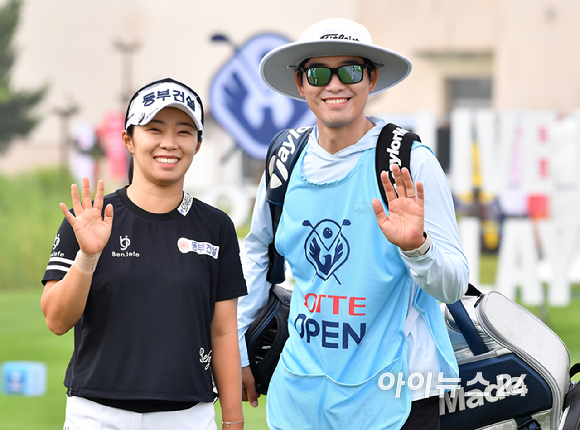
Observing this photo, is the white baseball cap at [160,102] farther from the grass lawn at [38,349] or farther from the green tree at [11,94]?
the green tree at [11,94]

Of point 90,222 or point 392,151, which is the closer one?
point 90,222

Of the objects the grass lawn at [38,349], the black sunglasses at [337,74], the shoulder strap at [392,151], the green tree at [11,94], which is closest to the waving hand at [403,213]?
the shoulder strap at [392,151]

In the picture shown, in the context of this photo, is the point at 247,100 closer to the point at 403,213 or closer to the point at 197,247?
the point at 197,247

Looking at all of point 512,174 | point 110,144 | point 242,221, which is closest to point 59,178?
point 110,144

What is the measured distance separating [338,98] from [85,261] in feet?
3.30

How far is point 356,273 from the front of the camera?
2342mm

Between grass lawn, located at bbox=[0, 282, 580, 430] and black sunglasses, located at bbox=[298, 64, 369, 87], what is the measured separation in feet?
10.8

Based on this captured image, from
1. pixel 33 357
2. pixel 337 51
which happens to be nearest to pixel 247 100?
pixel 33 357

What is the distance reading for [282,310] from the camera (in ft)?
9.04

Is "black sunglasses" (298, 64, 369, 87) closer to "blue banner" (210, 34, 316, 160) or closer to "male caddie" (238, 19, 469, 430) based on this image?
"male caddie" (238, 19, 469, 430)

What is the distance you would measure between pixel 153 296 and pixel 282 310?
2.36ft

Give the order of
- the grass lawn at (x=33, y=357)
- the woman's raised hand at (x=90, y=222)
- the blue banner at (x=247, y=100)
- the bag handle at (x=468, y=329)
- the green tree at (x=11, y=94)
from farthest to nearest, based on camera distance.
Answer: the green tree at (x=11, y=94) < the blue banner at (x=247, y=100) < the grass lawn at (x=33, y=357) < the bag handle at (x=468, y=329) < the woman's raised hand at (x=90, y=222)

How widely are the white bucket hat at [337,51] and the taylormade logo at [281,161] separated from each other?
285mm

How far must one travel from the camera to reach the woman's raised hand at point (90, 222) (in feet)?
6.63
